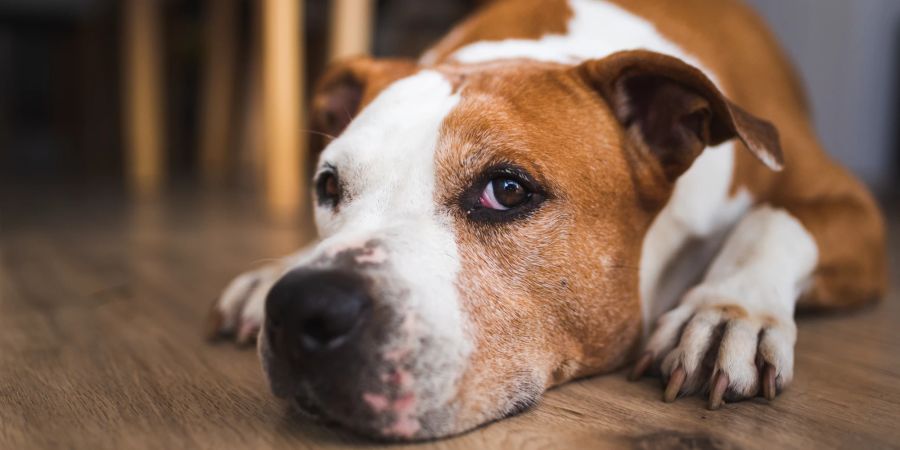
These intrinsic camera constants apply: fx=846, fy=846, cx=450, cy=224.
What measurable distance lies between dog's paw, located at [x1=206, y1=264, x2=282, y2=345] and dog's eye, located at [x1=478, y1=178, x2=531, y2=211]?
20.9 inches

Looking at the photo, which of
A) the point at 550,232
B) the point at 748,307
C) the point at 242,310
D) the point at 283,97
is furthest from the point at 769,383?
the point at 283,97

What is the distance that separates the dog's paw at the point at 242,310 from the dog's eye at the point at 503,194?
53 centimetres

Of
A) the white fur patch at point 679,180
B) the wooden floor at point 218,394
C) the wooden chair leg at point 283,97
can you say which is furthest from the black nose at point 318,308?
→ the wooden chair leg at point 283,97

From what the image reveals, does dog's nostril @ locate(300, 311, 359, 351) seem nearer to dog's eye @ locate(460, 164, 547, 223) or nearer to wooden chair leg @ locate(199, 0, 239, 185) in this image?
dog's eye @ locate(460, 164, 547, 223)

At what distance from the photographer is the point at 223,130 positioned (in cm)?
570

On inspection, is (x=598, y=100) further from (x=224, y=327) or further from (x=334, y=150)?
(x=224, y=327)

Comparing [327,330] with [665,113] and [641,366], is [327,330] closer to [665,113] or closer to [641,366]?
[641,366]

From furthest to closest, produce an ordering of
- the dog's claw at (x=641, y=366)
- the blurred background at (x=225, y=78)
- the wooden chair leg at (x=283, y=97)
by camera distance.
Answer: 1. the blurred background at (x=225, y=78)
2. the wooden chair leg at (x=283, y=97)
3. the dog's claw at (x=641, y=366)

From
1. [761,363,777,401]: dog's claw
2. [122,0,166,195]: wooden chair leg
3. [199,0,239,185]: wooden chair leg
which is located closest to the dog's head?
[761,363,777,401]: dog's claw

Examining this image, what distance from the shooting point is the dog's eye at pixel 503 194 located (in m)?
1.20

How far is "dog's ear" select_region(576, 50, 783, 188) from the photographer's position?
1298 millimetres

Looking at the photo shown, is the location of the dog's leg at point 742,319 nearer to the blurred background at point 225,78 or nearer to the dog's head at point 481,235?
the dog's head at point 481,235

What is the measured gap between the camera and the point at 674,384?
3.95 ft

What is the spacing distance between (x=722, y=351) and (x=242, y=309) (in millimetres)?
890
